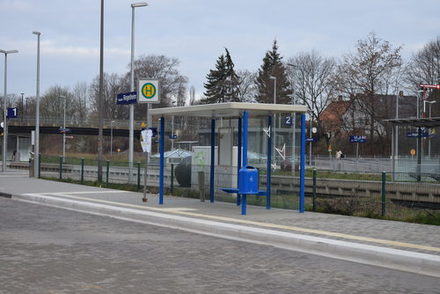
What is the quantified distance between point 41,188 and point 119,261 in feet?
54.8

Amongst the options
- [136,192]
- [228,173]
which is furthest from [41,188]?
[228,173]

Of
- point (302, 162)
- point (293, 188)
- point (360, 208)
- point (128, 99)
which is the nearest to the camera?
point (302, 162)

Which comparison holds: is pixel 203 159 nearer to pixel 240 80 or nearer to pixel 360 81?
pixel 360 81

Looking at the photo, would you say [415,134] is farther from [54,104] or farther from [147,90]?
[54,104]

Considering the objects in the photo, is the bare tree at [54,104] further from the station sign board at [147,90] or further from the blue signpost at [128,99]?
the station sign board at [147,90]

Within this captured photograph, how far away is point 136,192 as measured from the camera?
23.6m

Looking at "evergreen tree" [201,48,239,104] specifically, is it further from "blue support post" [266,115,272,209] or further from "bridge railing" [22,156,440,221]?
"blue support post" [266,115,272,209]

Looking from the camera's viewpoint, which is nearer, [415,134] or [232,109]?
[232,109]

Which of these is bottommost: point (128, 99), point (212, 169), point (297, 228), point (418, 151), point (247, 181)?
point (297, 228)

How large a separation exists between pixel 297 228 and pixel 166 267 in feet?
15.4

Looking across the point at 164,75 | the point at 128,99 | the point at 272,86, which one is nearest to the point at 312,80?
the point at 272,86

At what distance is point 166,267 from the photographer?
354 inches

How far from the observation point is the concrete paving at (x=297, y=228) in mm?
10188

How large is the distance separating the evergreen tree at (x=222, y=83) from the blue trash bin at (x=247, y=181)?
3038 inches
